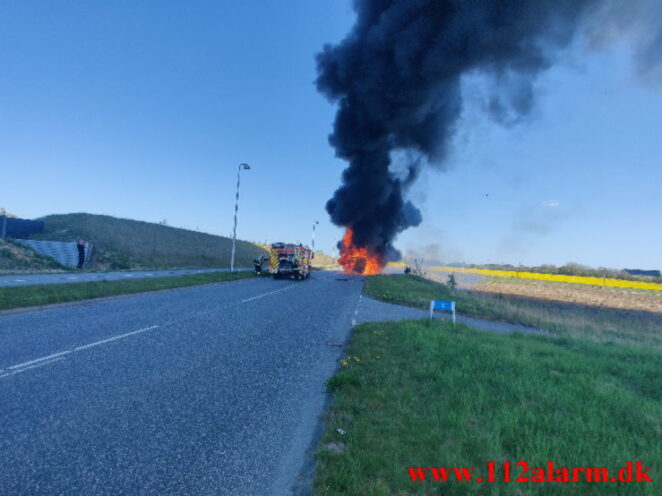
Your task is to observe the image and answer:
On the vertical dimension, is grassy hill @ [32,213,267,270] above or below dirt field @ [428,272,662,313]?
above

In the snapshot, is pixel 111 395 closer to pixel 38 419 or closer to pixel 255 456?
pixel 38 419

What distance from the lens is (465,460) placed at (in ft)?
10.9

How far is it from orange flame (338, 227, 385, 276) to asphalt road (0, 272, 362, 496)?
3380 cm

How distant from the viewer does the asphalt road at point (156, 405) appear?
3.14 metres

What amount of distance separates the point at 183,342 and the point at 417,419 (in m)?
5.61

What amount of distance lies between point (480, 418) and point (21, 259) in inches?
1322

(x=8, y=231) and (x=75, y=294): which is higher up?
(x=8, y=231)

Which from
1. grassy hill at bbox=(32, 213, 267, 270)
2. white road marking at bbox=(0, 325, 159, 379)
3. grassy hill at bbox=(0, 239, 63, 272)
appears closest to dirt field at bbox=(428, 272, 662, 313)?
grassy hill at bbox=(32, 213, 267, 270)

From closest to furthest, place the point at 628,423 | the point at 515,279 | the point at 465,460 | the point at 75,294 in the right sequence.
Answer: the point at 465,460 → the point at 628,423 → the point at 75,294 → the point at 515,279

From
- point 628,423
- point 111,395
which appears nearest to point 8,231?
point 111,395

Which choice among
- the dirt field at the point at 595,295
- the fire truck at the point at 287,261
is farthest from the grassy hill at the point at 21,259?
the dirt field at the point at 595,295

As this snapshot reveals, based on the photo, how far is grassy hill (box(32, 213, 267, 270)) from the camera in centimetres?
3941

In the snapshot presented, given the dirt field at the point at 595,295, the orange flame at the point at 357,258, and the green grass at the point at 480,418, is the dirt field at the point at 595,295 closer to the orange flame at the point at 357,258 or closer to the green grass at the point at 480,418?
the orange flame at the point at 357,258

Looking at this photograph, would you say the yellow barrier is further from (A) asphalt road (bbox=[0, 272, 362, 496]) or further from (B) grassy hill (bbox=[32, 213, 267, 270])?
(A) asphalt road (bbox=[0, 272, 362, 496])
